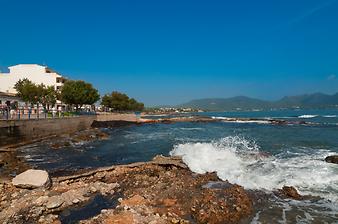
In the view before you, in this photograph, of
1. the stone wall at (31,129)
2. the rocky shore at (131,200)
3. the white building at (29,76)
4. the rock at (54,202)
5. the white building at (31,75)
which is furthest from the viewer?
the white building at (31,75)

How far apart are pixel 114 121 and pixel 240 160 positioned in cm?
5387

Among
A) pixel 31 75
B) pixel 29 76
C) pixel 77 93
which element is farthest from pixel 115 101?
pixel 77 93

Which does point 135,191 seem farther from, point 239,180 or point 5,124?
point 5,124

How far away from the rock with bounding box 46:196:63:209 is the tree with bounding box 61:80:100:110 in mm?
56648

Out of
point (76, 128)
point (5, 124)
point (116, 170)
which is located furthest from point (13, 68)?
point (116, 170)

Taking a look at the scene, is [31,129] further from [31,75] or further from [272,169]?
[31,75]

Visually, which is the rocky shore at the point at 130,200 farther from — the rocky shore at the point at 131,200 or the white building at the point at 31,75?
the white building at the point at 31,75

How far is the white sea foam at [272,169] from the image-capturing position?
1534 cm

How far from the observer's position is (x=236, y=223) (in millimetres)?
10516

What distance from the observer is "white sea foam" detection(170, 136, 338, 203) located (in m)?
15.3

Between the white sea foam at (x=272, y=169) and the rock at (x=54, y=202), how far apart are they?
9304mm

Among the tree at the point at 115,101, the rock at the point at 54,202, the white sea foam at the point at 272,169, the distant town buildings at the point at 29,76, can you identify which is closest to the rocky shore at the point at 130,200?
the rock at the point at 54,202

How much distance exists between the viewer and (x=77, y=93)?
66.1 m

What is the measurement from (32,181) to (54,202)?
282 cm
